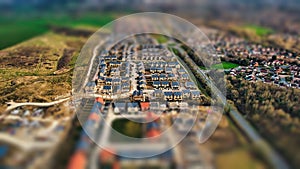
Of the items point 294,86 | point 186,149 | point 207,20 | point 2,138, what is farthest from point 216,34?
point 2,138

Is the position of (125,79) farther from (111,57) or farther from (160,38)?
(160,38)

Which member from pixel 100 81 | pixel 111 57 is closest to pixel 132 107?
pixel 100 81

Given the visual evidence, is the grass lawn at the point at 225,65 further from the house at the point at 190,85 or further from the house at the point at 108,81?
the house at the point at 108,81

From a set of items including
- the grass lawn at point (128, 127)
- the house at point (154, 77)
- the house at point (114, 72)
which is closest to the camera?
the grass lawn at point (128, 127)

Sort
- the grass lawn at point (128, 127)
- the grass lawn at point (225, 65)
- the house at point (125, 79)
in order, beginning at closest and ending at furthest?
the grass lawn at point (128, 127) → the house at point (125, 79) → the grass lawn at point (225, 65)

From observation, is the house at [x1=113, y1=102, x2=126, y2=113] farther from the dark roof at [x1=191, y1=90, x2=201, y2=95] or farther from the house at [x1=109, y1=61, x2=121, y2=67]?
the house at [x1=109, y1=61, x2=121, y2=67]

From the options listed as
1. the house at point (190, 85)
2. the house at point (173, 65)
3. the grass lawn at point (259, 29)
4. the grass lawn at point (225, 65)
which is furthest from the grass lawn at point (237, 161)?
the grass lawn at point (259, 29)
